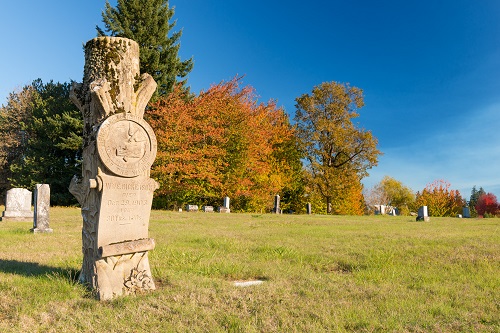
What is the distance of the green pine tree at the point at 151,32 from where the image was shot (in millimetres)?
29516

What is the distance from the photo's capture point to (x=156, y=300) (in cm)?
465

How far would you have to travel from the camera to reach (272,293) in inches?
196

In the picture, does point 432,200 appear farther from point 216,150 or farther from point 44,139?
point 44,139

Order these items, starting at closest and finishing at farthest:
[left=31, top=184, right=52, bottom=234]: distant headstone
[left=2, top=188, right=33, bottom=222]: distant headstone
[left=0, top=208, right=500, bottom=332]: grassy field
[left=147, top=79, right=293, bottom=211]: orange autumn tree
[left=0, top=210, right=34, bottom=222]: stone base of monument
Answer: [left=0, top=208, right=500, bottom=332]: grassy field, [left=31, top=184, right=52, bottom=234]: distant headstone, [left=0, top=210, right=34, bottom=222]: stone base of monument, [left=2, top=188, right=33, bottom=222]: distant headstone, [left=147, top=79, right=293, bottom=211]: orange autumn tree

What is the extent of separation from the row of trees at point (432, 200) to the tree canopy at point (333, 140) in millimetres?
12711

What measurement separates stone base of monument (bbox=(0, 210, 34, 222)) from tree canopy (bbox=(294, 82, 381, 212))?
25047 millimetres

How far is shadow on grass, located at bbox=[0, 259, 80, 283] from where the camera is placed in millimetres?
5742

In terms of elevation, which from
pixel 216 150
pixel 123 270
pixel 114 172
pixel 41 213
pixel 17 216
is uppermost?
pixel 216 150

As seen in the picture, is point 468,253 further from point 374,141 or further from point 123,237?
point 374,141

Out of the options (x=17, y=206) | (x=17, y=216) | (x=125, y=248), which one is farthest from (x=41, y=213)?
(x=125, y=248)

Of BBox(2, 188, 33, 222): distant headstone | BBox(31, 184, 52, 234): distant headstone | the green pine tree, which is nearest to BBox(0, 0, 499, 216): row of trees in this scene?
the green pine tree

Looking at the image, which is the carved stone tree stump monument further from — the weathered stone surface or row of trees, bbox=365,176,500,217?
row of trees, bbox=365,176,500,217

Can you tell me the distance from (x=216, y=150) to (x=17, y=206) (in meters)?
15.2

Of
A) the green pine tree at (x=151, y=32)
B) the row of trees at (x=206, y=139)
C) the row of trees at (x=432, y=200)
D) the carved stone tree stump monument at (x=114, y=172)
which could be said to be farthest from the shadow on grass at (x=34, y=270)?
the row of trees at (x=432, y=200)
